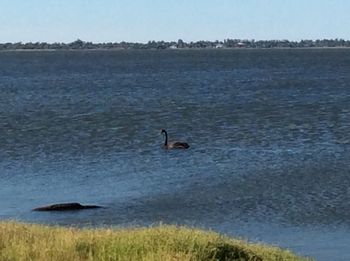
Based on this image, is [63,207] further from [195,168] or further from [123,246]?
[123,246]

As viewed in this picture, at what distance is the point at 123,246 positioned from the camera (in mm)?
9828

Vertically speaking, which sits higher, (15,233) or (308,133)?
(15,233)

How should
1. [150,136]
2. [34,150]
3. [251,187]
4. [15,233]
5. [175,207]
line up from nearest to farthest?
[15,233]
[175,207]
[251,187]
[34,150]
[150,136]

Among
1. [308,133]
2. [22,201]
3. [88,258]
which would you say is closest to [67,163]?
[22,201]

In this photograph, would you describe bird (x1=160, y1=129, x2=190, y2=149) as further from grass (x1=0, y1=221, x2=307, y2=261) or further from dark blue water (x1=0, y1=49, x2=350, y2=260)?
grass (x1=0, y1=221, x2=307, y2=261)

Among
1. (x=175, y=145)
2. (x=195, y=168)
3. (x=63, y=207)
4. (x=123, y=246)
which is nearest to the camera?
(x=123, y=246)

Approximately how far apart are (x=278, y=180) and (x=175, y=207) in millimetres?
4682

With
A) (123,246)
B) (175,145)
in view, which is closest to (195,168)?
(175,145)

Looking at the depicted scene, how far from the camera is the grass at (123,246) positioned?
934 centimetres

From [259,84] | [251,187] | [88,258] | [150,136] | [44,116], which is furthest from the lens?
[259,84]

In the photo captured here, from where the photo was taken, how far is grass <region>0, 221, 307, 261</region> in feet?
30.6

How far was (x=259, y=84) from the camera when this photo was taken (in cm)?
8356

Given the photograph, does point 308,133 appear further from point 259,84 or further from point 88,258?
point 259,84

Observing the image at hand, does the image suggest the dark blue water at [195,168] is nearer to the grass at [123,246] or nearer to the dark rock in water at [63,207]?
the dark rock in water at [63,207]
